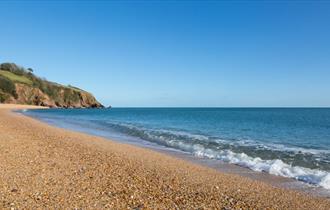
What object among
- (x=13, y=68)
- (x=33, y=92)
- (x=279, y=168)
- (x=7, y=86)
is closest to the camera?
(x=279, y=168)

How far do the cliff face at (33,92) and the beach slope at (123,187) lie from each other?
12344cm

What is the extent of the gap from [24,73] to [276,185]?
164 metres

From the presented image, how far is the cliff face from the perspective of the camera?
4887 inches

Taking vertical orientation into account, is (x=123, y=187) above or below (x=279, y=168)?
above

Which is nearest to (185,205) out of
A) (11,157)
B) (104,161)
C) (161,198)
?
(161,198)

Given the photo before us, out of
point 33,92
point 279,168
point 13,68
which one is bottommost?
point 279,168

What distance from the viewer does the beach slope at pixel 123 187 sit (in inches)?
276

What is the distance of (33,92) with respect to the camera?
13812cm

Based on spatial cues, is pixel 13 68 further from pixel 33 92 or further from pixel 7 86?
pixel 7 86

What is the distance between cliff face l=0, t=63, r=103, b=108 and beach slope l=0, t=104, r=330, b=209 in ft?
405

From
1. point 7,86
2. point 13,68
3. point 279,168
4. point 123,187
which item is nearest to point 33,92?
point 7,86

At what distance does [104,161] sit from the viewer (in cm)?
1234

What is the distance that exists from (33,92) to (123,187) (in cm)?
14293

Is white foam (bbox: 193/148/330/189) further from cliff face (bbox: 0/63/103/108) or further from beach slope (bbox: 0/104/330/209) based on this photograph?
cliff face (bbox: 0/63/103/108)
